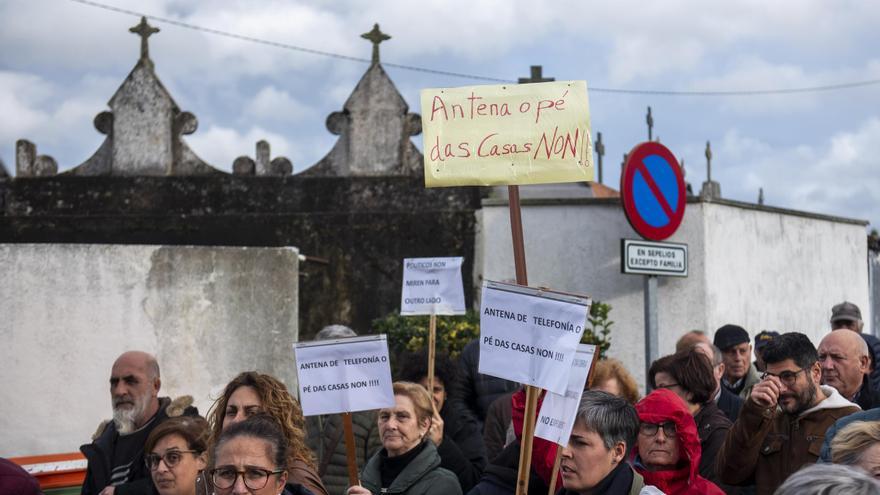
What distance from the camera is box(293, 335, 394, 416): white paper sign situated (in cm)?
610

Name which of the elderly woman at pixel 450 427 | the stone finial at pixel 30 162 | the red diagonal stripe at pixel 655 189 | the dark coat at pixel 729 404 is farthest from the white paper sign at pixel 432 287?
the stone finial at pixel 30 162

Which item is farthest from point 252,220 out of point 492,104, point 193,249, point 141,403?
point 492,104

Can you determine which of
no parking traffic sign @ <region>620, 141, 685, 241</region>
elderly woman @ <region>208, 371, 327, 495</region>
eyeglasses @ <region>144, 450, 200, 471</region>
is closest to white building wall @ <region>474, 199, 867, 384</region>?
no parking traffic sign @ <region>620, 141, 685, 241</region>

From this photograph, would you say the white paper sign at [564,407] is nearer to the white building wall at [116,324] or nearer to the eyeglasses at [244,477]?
the eyeglasses at [244,477]

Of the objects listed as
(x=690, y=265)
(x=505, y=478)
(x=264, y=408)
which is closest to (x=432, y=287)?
(x=264, y=408)

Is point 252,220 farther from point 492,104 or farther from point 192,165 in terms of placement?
point 492,104

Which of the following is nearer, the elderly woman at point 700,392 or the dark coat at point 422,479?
the dark coat at point 422,479

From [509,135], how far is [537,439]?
4.87ft

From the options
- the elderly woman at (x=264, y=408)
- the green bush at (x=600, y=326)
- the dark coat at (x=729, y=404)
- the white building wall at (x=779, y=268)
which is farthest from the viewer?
the white building wall at (x=779, y=268)

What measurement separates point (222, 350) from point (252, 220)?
346 cm

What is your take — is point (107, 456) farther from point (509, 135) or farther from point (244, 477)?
point (509, 135)

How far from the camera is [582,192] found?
1864 centimetres

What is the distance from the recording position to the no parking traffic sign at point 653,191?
11914 mm

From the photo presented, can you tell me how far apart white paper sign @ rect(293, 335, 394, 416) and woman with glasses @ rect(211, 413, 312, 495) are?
1.05 m
